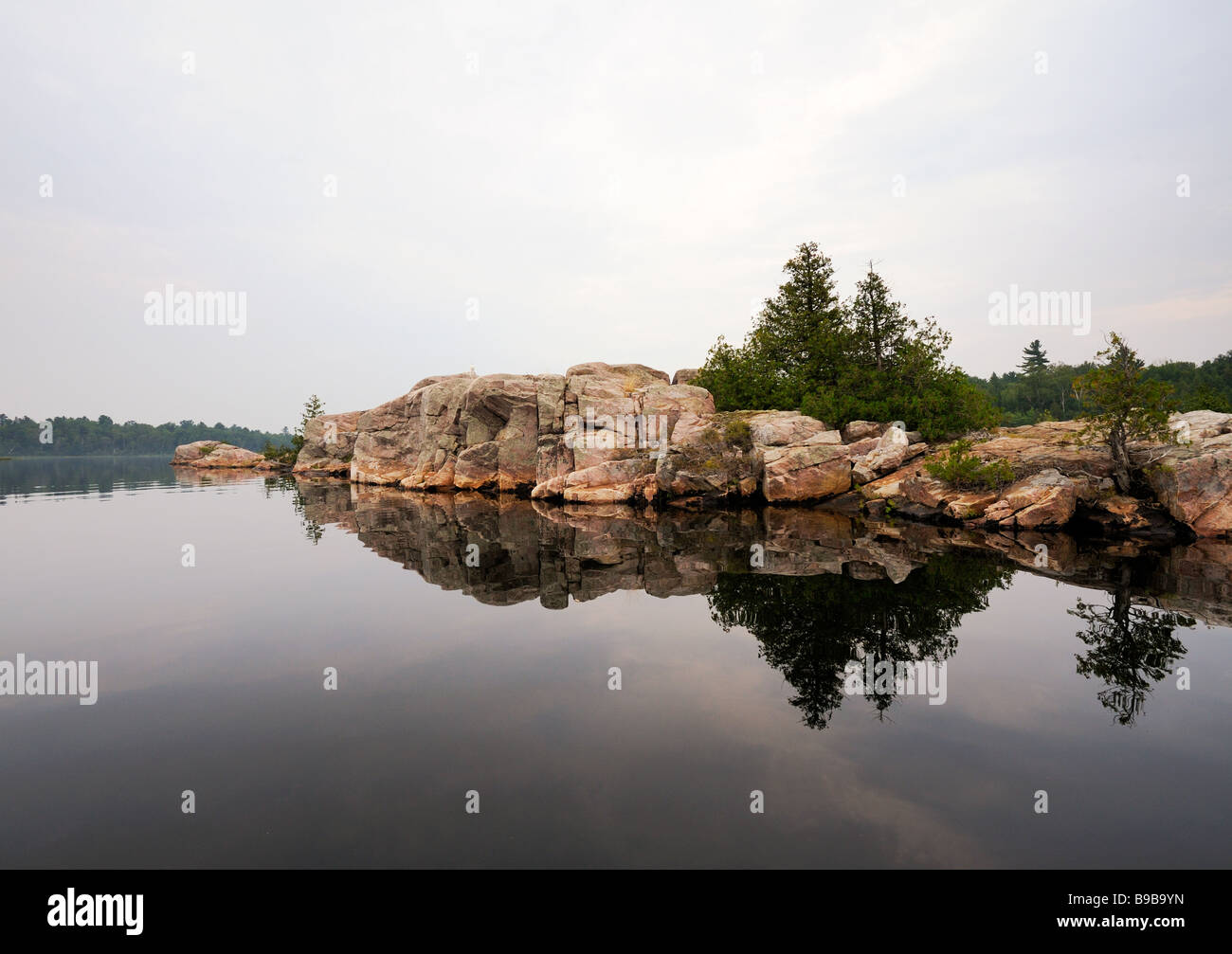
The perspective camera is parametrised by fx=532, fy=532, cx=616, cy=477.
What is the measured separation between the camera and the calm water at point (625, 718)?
482cm

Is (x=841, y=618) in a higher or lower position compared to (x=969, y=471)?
lower

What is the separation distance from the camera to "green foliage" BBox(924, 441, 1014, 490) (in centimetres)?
2322

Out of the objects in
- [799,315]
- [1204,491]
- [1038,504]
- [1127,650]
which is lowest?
[1127,650]

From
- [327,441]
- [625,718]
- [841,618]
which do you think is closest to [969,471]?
[841,618]

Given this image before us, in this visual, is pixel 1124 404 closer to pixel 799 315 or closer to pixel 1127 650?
pixel 1127 650

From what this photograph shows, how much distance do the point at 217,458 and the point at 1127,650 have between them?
119 metres

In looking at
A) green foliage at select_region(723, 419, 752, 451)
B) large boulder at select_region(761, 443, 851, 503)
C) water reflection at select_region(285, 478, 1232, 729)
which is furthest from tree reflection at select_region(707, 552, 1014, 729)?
green foliage at select_region(723, 419, 752, 451)

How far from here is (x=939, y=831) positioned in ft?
16.0

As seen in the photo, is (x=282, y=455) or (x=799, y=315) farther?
(x=282, y=455)

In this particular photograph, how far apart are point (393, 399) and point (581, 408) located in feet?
105

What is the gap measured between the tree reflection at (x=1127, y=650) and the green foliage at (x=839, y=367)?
22060 millimetres

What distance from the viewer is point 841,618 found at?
1091 cm

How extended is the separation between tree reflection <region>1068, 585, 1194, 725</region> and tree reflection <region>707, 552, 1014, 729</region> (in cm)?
195

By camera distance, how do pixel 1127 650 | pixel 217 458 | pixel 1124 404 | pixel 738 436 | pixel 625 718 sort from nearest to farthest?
pixel 625 718 < pixel 1127 650 < pixel 1124 404 < pixel 738 436 < pixel 217 458
